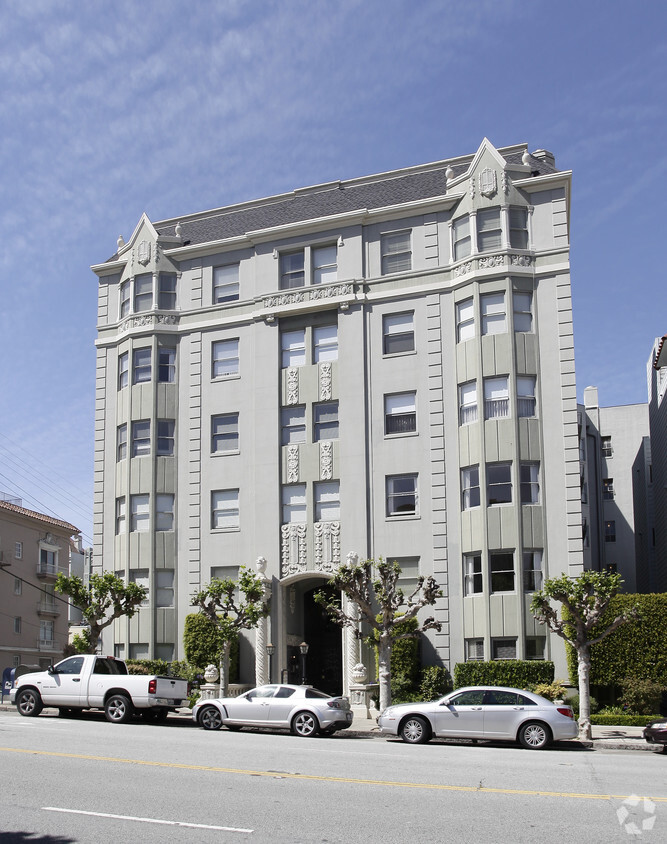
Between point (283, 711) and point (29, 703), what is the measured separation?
25.5 feet

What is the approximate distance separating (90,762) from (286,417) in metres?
22.3

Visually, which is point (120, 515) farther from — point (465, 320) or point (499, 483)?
point (465, 320)

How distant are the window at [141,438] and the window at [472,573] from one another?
1389cm

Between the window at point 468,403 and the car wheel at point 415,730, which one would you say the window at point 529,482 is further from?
the car wheel at point 415,730

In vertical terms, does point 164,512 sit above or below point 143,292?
below

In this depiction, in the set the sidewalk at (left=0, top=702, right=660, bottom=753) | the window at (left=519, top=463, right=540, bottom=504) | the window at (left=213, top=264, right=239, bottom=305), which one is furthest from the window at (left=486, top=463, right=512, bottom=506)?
the window at (left=213, top=264, right=239, bottom=305)

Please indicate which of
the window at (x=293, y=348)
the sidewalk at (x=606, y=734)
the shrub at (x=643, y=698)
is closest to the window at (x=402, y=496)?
the window at (x=293, y=348)

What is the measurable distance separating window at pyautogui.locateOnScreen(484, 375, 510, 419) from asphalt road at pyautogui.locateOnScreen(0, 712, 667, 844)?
15013 millimetres

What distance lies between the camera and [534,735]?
2044 centimetres

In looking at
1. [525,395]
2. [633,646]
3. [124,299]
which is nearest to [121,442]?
[124,299]

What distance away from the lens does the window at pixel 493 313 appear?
112 ft

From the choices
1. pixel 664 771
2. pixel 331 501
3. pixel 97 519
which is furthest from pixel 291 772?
pixel 97 519

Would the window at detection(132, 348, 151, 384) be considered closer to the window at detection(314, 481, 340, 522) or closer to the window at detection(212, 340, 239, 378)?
the window at detection(212, 340, 239, 378)

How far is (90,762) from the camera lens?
52.2 feet
